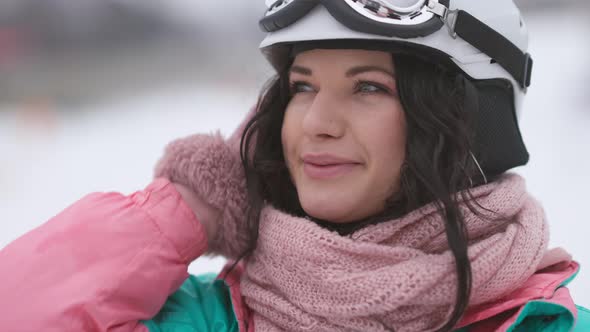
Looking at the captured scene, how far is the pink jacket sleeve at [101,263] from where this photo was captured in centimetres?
107

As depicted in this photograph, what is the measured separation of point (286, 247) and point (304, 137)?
0.76 ft

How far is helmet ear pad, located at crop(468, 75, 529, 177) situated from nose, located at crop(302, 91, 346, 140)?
0.27 metres

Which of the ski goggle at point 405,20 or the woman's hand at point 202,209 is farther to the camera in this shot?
the woman's hand at point 202,209

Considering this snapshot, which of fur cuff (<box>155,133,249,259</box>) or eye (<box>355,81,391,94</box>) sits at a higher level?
eye (<box>355,81,391,94</box>)

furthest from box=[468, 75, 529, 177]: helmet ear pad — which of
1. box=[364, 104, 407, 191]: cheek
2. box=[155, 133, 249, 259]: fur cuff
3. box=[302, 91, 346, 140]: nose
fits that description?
box=[155, 133, 249, 259]: fur cuff

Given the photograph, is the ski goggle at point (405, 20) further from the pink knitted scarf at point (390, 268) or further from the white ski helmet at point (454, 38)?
the pink knitted scarf at point (390, 268)

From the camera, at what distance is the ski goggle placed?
116 centimetres

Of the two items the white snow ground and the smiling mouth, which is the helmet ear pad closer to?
the smiling mouth

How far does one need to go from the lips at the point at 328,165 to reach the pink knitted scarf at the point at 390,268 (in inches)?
4.2

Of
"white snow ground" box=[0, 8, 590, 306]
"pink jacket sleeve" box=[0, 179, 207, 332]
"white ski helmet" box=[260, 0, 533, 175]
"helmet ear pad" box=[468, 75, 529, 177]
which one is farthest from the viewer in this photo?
"white snow ground" box=[0, 8, 590, 306]

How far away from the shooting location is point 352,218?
50.3 inches

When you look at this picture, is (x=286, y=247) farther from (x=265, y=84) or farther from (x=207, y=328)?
(x=265, y=84)

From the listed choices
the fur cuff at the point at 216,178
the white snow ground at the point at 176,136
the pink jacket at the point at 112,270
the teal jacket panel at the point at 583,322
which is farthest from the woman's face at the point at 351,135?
the white snow ground at the point at 176,136

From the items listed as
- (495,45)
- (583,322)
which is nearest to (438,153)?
(495,45)
